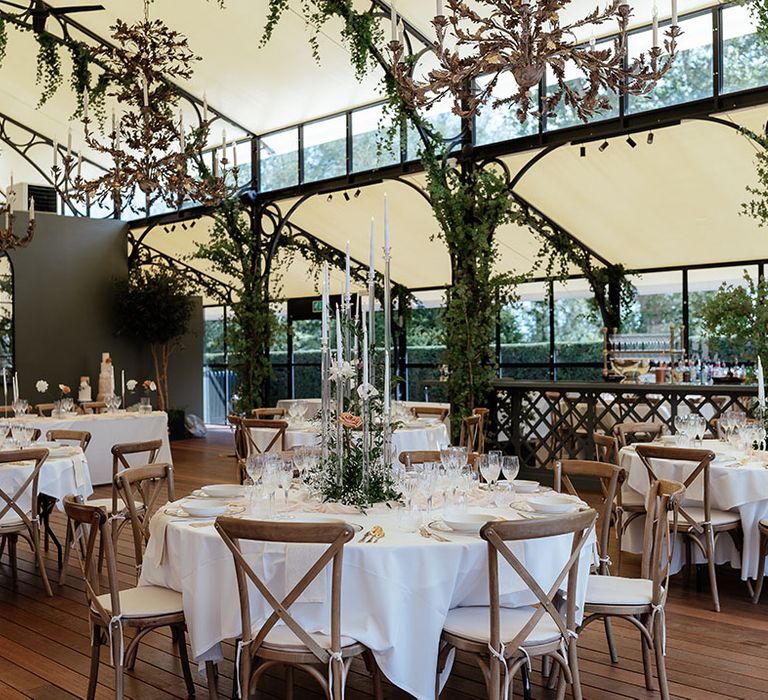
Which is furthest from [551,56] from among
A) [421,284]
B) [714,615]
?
[421,284]

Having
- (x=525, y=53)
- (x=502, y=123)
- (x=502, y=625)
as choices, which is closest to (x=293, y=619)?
(x=502, y=625)

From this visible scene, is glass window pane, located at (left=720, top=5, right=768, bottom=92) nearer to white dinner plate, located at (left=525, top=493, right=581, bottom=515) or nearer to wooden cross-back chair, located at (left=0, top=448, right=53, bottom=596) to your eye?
white dinner plate, located at (left=525, top=493, right=581, bottom=515)

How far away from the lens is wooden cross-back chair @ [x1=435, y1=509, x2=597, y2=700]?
113 inches

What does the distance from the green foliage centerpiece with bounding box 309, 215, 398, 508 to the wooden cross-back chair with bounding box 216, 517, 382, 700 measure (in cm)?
79

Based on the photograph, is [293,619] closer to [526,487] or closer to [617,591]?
[617,591]

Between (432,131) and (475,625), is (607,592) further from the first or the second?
(432,131)

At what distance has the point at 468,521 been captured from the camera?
3.35 meters

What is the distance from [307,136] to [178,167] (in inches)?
219

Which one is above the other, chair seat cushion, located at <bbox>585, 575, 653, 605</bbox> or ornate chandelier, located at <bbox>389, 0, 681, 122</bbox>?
ornate chandelier, located at <bbox>389, 0, 681, 122</bbox>

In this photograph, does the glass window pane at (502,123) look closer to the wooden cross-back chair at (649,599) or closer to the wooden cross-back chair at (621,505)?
the wooden cross-back chair at (621,505)

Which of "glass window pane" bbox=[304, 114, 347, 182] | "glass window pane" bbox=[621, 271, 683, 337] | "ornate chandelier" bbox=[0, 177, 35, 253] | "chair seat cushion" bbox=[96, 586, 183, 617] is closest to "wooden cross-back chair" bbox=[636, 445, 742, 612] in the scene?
"chair seat cushion" bbox=[96, 586, 183, 617]

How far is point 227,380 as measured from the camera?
659 inches

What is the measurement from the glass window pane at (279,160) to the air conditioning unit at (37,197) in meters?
3.80

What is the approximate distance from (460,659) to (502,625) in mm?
1268
